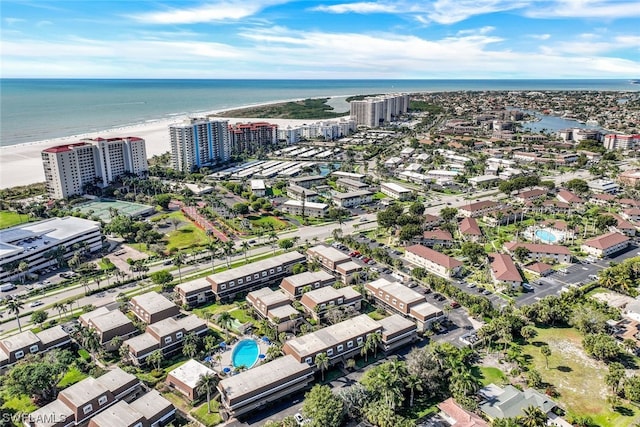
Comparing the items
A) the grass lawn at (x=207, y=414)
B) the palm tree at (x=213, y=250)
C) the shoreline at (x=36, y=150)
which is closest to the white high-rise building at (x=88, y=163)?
the shoreline at (x=36, y=150)

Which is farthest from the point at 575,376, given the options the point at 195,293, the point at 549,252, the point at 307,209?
the point at 307,209

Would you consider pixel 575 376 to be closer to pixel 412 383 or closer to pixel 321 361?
pixel 412 383

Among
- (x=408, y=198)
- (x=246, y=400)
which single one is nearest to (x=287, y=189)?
(x=408, y=198)

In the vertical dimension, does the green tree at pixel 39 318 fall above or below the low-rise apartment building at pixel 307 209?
below

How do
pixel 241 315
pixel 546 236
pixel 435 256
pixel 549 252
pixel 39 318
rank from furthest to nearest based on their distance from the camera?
1. pixel 546 236
2. pixel 549 252
3. pixel 435 256
4. pixel 241 315
5. pixel 39 318

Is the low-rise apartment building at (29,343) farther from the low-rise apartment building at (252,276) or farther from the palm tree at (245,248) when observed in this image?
the palm tree at (245,248)

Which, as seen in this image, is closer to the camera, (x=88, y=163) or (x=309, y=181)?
(x=88, y=163)

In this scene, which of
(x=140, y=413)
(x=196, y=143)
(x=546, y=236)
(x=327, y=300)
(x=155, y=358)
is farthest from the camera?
(x=196, y=143)

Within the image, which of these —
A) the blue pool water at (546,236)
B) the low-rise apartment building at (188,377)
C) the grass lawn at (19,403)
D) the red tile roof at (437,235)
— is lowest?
the grass lawn at (19,403)
